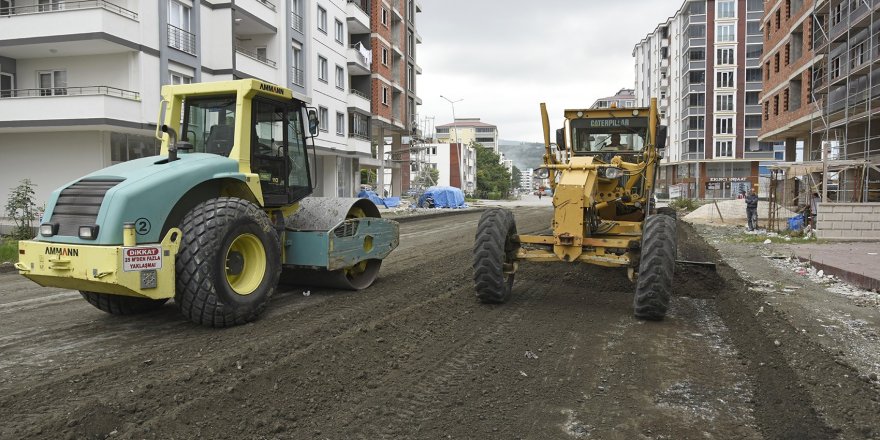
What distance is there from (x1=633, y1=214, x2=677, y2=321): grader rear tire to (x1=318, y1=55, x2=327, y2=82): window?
29776 mm

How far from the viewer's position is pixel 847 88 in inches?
1011

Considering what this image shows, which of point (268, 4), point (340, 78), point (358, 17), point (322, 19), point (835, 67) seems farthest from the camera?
point (358, 17)

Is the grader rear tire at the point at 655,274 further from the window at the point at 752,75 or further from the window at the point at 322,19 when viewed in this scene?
the window at the point at 752,75

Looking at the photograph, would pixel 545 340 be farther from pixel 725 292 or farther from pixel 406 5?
pixel 406 5

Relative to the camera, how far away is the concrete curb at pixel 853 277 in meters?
9.48

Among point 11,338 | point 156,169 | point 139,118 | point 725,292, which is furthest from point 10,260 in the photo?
point 725,292

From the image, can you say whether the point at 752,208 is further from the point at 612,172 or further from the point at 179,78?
the point at 179,78

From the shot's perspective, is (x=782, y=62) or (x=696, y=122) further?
(x=696, y=122)

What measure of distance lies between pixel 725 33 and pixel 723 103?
8.42 m

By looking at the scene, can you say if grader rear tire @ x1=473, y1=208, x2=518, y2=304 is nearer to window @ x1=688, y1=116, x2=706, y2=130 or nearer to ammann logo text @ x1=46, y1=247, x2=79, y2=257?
ammann logo text @ x1=46, y1=247, x2=79, y2=257

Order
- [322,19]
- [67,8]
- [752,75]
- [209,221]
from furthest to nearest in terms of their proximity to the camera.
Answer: [752,75] → [322,19] → [67,8] → [209,221]

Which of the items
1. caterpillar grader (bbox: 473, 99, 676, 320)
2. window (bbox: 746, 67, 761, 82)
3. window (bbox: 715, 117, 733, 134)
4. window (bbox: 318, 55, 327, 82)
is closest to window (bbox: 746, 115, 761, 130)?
window (bbox: 715, 117, 733, 134)

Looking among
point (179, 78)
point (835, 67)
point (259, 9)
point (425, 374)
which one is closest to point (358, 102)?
point (259, 9)

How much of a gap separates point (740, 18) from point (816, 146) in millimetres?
47838
